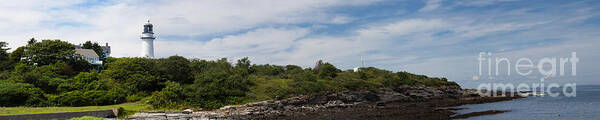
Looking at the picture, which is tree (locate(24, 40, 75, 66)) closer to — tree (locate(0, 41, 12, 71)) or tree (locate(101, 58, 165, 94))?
tree (locate(0, 41, 12, 71))

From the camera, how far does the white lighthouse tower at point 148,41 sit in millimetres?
78000

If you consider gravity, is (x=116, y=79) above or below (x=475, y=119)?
above

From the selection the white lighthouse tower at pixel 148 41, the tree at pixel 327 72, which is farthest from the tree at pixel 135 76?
the tree at pixel 327 72

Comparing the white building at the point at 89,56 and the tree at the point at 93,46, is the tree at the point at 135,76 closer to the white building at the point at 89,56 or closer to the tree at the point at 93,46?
the white building at the point at 89,56

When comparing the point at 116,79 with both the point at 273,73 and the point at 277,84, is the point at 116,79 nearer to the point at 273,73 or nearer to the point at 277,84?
the point at 277,84

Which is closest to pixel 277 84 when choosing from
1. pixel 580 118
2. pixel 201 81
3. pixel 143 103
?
pixel 201 81

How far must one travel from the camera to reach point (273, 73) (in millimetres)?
70750

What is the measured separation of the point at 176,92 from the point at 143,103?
414 centimetres

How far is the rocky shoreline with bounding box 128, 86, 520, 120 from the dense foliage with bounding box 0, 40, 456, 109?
3.20 meters

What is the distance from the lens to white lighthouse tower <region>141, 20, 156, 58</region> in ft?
256

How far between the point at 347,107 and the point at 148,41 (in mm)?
50844

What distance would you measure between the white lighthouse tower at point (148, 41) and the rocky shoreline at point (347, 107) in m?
43.8

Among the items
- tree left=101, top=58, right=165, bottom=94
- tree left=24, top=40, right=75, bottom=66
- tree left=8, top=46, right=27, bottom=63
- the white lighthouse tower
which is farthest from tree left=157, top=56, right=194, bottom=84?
the white lighthouse tower

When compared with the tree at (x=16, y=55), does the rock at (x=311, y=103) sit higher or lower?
lower
